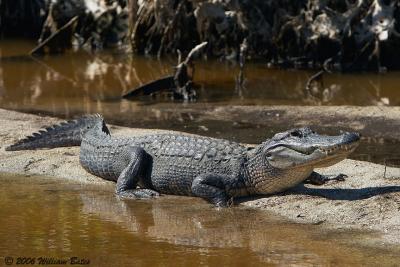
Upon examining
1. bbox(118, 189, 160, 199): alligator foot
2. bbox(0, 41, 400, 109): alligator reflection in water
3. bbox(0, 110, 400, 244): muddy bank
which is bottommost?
bbox(0, 41, 400, 109): alligator reflection in water

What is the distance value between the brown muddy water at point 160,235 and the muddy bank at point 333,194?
165 millimetres

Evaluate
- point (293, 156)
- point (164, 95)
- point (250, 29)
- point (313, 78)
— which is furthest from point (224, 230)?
point (250, 29)

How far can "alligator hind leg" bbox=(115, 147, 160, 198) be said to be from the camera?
7.17m

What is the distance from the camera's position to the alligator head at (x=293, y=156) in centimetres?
642

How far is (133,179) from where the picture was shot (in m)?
7.26

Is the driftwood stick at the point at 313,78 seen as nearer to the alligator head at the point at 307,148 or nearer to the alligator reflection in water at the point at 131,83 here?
the alligator reflection in water at the point at 131,83

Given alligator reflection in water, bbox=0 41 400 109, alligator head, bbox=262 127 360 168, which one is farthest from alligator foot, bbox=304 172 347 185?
alligator reflection in water, bbox=0 41 400 109

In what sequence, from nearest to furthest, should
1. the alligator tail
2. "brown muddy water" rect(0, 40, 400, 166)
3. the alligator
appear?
1. the alligator
2. the alligator tail
3. "brown muddy water" rect(0, 40, 400, 166)

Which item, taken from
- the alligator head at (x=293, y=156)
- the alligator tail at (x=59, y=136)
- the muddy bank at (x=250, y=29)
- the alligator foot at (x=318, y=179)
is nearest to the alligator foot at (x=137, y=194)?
the alligator head at (x=293, y=156)

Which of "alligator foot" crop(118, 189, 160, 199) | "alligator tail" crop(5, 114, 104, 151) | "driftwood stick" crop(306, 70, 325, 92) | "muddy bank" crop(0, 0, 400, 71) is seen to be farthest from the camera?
"muddy bank" crop(0, 0, 400, 71)

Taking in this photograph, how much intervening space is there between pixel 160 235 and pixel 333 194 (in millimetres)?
1527

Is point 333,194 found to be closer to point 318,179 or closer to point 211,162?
point 318,179

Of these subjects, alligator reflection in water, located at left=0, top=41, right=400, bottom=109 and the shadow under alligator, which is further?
alligator reflection in water, located at left=0, top=41, right=400, bottom=109

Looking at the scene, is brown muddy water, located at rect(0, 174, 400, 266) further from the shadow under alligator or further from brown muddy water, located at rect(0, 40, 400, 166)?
brown muddy water, located at rect(0, 40, 400, 166)
